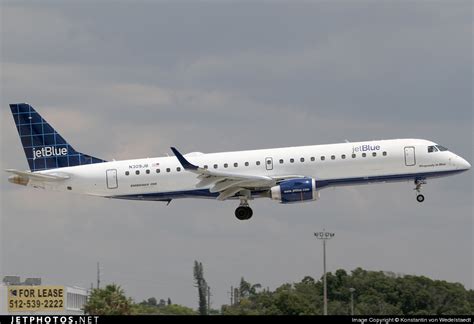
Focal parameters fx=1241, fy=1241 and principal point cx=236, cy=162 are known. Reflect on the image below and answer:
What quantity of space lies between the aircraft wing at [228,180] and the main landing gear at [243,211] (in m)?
0.99

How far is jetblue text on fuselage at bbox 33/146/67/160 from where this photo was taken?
81.6m

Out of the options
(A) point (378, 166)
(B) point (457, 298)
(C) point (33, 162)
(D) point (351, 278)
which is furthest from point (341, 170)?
(D) point (351, 278)

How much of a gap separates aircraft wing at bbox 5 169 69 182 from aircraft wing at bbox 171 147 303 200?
935cm

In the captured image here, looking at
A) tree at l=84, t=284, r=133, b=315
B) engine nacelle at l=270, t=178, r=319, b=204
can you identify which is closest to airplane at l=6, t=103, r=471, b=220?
engine nacelle at l=270, t=178, r=319, b=204

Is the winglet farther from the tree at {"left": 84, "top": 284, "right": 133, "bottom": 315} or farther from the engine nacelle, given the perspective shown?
the tree at {"left": 84, "top": 284, "right": 133, "bottom": 315}

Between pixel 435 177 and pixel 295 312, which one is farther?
pixel 295 312

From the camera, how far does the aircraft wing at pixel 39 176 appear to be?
77.8 meters

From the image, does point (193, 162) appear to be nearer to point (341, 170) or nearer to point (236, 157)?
point (236, 157)

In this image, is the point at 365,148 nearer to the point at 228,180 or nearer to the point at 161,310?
the point at 228,180

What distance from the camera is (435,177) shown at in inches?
2980

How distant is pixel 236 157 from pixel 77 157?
11454mm

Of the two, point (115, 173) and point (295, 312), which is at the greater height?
point (115, 173)

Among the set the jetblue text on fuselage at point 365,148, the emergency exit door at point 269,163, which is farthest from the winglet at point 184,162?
the jetblue text on fuselage at point 365,148

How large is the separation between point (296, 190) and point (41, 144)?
1895cm
